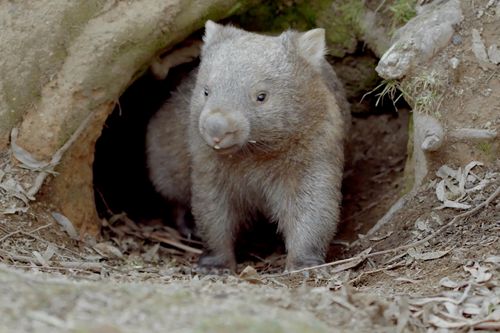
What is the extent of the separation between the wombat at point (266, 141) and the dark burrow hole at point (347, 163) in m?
0.73

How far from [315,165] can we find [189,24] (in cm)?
155

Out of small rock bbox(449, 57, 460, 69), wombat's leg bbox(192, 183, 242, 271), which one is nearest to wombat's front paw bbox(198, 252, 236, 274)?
wombat's leg bbox(192, 183, 242, 271)

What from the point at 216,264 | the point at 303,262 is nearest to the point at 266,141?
the point at 303,262

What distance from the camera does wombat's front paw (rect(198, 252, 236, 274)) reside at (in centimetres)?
628

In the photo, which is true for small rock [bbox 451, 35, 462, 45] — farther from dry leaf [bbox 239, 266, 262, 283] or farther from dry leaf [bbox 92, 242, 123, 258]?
dry leaf [bbox 92, 242, 123, 258]

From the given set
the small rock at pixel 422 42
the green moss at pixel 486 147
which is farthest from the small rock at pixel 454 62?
the green moss at pixel 486 147

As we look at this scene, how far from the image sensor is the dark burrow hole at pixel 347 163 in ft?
24.3

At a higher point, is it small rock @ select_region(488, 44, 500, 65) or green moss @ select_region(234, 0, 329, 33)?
green moss @ select_region(234, 0, 329, 33)

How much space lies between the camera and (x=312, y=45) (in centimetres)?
618

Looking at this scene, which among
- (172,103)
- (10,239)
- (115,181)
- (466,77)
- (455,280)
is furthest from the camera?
(115,181)

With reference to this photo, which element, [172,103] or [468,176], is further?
[172,103]

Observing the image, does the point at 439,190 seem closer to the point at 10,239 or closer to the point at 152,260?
the point at 152,260

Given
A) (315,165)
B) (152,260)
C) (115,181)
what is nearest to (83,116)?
(152,260)

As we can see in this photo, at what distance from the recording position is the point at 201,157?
6207 mm
